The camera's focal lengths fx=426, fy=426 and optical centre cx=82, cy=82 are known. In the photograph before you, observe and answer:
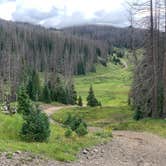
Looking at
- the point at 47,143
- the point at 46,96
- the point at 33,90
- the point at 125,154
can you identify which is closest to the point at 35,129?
the point at 47,143

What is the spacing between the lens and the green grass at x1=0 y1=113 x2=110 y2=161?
16.0 metres

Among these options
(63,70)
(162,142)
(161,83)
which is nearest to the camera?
(162,142)

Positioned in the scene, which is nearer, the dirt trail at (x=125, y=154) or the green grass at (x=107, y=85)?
the dirt trail at (x=125, y=154)

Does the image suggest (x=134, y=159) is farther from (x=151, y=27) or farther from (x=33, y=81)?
(x=33, y=81)

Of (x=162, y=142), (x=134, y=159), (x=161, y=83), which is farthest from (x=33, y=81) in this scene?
(x=134, y=159)

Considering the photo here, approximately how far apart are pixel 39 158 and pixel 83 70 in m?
176

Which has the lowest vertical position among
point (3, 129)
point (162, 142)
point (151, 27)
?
point (162, 142)

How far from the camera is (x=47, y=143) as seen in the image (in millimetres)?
17625

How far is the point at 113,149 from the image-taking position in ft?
64.2

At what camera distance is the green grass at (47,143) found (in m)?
16.0

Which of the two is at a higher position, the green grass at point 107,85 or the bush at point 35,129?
the bush at point 35,129

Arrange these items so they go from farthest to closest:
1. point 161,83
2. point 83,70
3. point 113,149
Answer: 1. point 83,70
2. point 161,83
3. point 113,149

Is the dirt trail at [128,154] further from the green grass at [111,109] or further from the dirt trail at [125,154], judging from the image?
the green grass at [111,109]

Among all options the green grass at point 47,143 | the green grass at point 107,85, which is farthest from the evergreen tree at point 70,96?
the green grass at point 47,143
